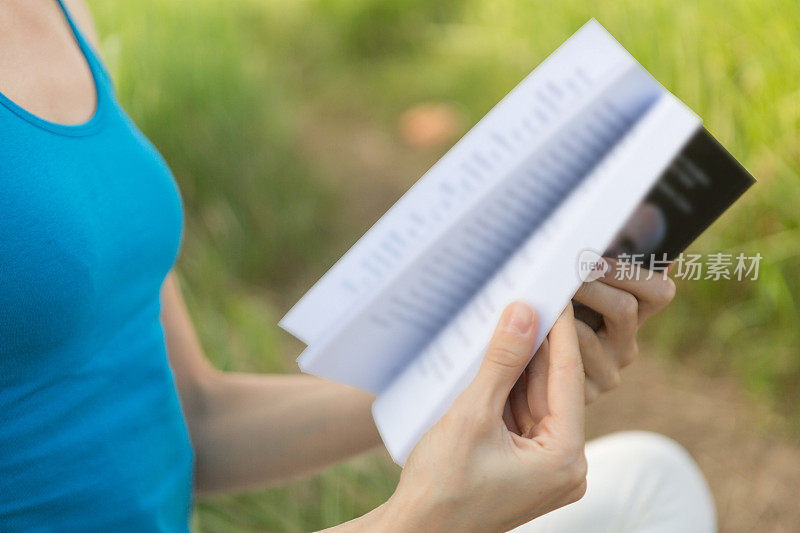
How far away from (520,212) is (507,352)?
0.38 feet

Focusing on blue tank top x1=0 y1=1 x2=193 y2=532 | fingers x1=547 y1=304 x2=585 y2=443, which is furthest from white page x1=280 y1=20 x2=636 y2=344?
blue tank top x1=0 y1=1 x2=193 y2=532

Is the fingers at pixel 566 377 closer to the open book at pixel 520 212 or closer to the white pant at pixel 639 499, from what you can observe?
the open book at pixel 520 212

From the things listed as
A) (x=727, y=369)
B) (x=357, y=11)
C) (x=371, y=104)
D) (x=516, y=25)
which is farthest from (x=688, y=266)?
(x=357, y=11)

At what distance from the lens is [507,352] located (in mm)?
580

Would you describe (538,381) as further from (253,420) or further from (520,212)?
(253,420)

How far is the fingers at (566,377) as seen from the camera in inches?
23.8

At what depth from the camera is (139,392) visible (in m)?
0.78

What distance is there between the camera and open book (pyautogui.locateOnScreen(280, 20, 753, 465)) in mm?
571

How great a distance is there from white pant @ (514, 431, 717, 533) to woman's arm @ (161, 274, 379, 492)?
0.28 metres

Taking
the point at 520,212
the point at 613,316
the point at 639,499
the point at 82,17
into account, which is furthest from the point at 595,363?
the point at 82,17

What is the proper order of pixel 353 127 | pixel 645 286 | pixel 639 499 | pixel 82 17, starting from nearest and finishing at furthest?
pixel 645 286 < pixel 82 17 < pixel 639 499 < pixel 353 127

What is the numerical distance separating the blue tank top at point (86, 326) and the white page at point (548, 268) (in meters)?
0.27

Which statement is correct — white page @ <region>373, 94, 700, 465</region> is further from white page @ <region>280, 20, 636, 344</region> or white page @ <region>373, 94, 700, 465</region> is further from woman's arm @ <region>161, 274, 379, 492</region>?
woman's arm @ <region>161, 274, 379, 492</region>

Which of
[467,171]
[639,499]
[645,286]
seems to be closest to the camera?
[467,171]
